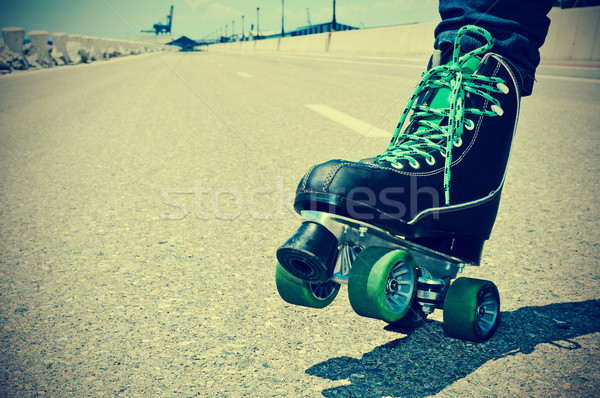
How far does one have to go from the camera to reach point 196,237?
2.52m

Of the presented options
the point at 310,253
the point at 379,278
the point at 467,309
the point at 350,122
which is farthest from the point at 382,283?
the point at 350,122

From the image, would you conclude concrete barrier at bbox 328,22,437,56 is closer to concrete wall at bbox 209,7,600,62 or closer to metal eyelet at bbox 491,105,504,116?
concrete wall at bbox 209,7,600,62

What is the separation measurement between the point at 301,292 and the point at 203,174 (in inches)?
95.4

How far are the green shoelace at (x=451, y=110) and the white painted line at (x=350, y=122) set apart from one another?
10.6 feet

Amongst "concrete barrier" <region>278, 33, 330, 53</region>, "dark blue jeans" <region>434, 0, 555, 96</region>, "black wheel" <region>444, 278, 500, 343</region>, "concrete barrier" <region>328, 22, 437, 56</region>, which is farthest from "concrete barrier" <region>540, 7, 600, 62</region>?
"concrete barrier" <region>278, 33, 330, 53</region>

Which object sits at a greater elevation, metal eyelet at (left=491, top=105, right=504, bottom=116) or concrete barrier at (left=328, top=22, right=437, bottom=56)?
concrete barrier at (left=328, top=22, right=437, bottom=56)

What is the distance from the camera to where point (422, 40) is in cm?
2084

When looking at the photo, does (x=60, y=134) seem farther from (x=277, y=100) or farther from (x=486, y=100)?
(x=486, y=100)

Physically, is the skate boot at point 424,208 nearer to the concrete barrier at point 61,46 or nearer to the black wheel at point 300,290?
the black wheel at point 300,290

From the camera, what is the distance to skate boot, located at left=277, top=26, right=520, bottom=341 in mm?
1366

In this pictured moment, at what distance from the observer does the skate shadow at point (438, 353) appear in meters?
1.37

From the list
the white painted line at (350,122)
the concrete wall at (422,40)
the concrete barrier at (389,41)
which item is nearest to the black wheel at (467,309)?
the white painted line at (350,122)

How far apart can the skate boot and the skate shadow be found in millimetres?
81

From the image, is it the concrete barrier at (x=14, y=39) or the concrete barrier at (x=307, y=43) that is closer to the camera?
the concrete barrier at (x=14, y=39)
